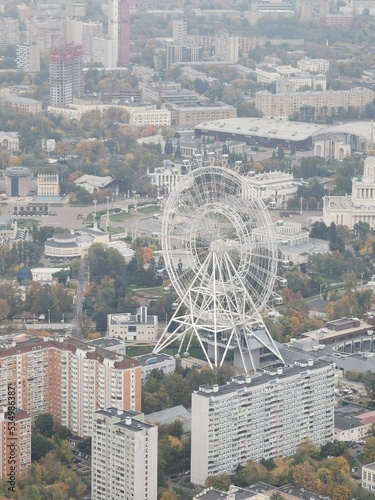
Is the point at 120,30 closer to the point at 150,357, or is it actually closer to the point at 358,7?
the point at 358,7

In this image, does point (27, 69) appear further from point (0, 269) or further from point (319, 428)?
point (319, 428)

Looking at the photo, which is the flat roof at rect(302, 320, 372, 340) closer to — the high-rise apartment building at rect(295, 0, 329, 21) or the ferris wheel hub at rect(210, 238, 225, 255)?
the ferris wheel hub at rect(210, 238, 225, 255)

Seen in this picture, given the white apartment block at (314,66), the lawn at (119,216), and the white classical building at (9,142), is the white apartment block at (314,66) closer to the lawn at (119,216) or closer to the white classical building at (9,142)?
the white classical building at (9,142)

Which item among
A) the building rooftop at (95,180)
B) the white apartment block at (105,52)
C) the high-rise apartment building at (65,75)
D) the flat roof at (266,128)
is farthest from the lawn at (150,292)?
the white apartment block at (105,52)

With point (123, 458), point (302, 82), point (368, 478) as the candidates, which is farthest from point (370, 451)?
point (302, 82)

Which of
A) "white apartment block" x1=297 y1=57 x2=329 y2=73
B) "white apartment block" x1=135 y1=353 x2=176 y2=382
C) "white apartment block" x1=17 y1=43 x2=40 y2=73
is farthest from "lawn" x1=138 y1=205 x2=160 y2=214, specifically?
"white apartment block" x1=297 y1=57 x2=329 y2=73
